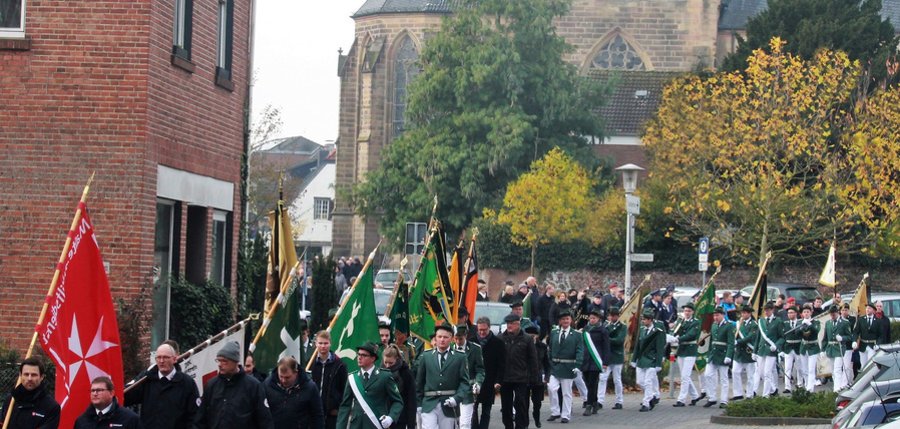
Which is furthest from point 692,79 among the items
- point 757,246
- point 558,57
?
point 757,246

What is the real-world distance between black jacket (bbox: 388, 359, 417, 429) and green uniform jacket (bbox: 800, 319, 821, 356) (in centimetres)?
1361

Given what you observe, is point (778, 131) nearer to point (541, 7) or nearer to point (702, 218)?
point (702, 218)

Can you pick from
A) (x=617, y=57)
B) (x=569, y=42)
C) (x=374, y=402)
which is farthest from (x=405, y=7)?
(x=374, y=402)

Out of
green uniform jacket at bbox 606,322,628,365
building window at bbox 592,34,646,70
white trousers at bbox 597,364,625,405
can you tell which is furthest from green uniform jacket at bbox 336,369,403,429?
building window at bbox 592,34,646,70

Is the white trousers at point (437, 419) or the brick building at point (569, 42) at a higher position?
the brick building at point (569, 42)

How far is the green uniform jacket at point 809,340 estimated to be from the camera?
27625mm

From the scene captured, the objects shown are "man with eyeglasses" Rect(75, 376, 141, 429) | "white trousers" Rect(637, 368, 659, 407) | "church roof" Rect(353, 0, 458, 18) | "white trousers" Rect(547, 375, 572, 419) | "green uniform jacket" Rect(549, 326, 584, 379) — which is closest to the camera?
"man with eyeglasses" Rect(75, 376, 141, 429)

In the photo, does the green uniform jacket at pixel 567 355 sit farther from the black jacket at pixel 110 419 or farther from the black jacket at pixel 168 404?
the black jacket at pixel 110 419

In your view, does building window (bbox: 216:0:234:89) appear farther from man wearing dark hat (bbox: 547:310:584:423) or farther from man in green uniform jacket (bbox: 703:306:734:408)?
man in green uniform jacket (bbox: 703:306:734:408)

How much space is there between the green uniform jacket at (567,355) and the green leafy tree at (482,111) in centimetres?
3408

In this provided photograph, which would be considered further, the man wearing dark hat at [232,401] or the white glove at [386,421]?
the white glove at [386,421]

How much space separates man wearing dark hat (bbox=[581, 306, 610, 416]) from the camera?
2409cm

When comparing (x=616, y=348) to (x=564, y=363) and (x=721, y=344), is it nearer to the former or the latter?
(x=721, y=344)

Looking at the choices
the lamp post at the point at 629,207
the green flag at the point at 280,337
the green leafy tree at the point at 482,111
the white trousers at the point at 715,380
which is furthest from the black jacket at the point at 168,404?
the green leafy tree at the point at 482,111
